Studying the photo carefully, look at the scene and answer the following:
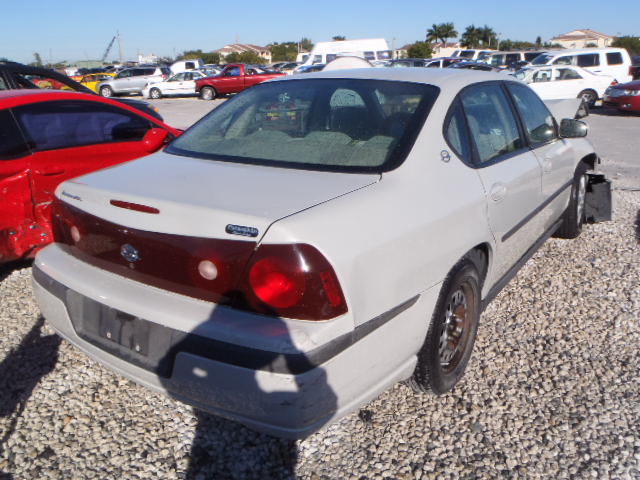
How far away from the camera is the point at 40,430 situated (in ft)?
8.31

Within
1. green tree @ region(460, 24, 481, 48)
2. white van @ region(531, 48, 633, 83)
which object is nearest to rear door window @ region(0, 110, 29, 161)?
white van @ region(531, 48, 633, 83)

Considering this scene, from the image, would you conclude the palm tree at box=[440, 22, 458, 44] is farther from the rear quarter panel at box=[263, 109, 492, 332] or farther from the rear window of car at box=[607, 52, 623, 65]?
the rear quarter panel at box=[263, 109, 492, 332]

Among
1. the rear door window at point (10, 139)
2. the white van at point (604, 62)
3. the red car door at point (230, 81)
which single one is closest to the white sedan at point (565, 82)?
the white van at point (604, 62)

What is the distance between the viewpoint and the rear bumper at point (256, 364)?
5.93 feet

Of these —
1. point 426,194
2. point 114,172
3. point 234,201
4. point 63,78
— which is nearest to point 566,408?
point 426,194

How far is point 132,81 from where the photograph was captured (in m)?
27.9

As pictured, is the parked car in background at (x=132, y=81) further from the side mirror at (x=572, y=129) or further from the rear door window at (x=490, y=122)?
the rear door window at (x=490, y=122)

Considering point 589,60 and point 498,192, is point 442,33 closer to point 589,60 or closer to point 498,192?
point 589,60

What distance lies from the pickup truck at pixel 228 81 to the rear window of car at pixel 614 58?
42.5 feet

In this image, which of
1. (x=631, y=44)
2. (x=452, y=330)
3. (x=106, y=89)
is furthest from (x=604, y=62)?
(x=631, y=44)

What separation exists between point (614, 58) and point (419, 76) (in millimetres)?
18733

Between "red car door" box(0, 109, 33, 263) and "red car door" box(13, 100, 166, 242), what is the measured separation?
5 cm

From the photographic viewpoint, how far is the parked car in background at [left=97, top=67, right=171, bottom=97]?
1093 inches

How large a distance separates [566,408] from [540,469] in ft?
1.60
